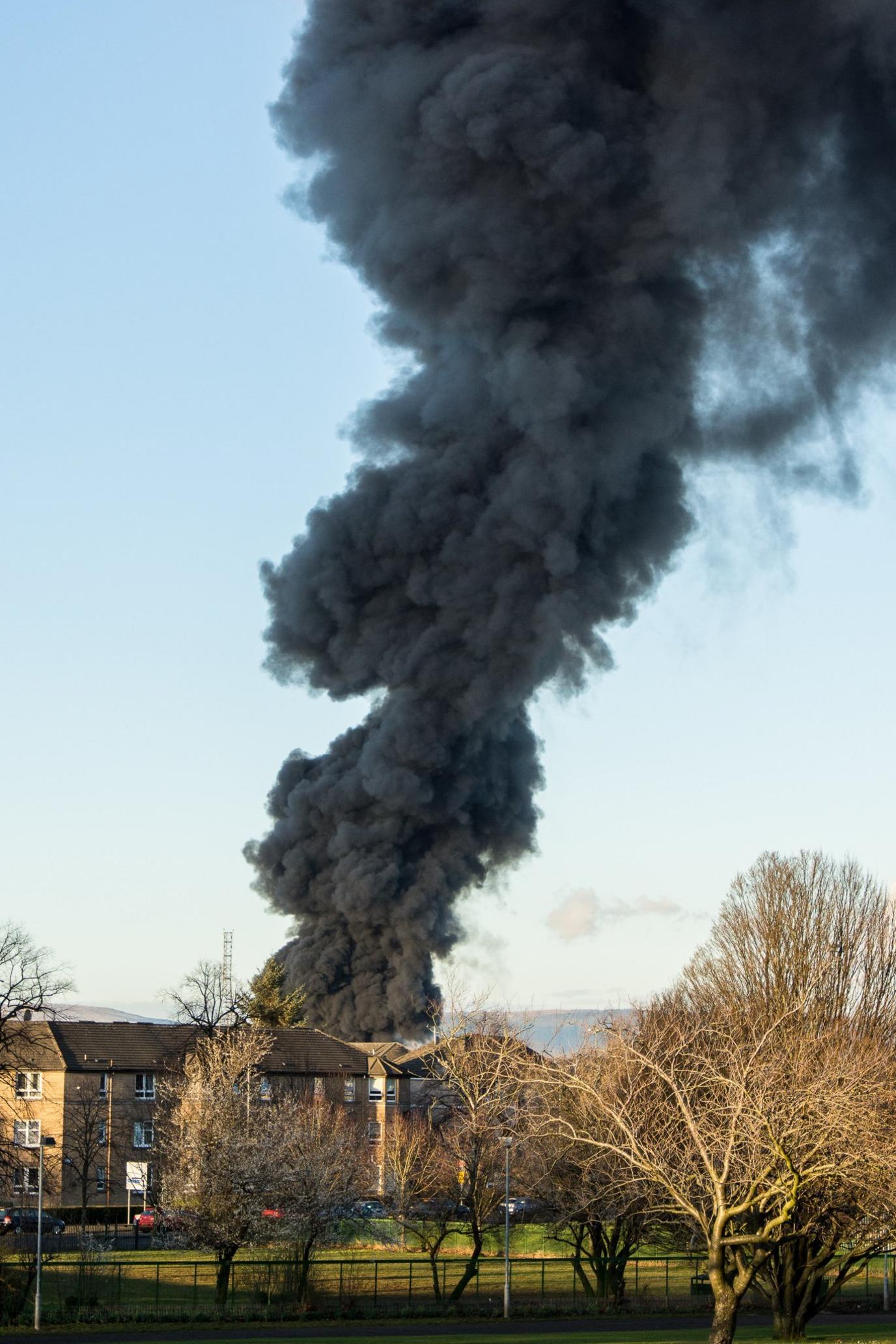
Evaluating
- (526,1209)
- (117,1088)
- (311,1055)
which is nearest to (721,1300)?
(526,1209)

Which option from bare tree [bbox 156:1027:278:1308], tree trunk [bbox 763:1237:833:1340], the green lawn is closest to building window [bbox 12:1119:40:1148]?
bare tree [bbox 156:1027:278:1308]

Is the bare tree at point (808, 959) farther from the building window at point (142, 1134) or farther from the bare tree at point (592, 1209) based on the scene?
the building window at point (142, 1134)

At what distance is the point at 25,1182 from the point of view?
5006cm

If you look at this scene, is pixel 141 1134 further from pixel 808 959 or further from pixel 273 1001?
pixel 808 959

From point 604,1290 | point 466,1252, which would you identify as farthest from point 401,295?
point 604,1290

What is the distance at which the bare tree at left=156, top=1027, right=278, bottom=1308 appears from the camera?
35344mm

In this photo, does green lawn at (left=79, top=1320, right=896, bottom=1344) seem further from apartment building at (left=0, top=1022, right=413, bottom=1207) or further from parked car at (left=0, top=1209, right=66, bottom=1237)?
apartment building at (left=0, top=1022, right=413, bottom=1207)

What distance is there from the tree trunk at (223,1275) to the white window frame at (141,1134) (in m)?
22.3

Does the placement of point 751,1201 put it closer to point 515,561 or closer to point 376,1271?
point 376,1271

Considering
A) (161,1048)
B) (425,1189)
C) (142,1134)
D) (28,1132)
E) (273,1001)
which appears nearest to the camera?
(425,1189)

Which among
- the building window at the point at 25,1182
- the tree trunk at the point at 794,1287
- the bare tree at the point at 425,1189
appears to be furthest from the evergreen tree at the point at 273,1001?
the tree trunk at the point at 794,1287

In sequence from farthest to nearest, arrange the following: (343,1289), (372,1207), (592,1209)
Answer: (372,1207)
(343,1289)
(592,1209)

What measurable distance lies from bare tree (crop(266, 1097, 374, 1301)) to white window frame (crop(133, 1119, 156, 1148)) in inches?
742

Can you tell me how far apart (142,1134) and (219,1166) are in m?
23.3
